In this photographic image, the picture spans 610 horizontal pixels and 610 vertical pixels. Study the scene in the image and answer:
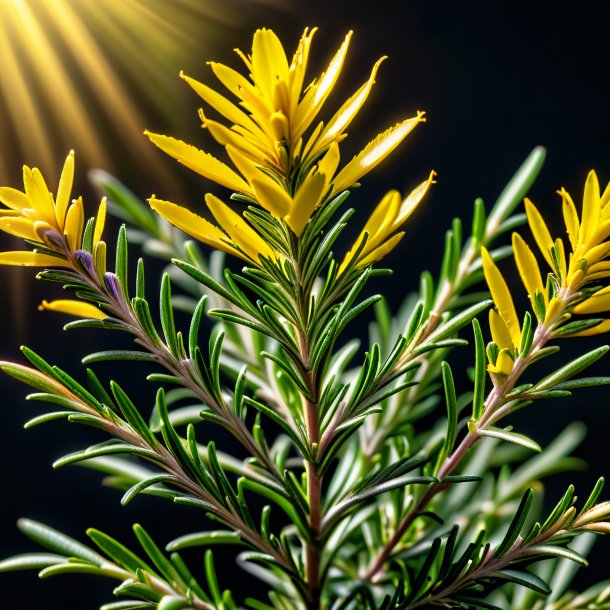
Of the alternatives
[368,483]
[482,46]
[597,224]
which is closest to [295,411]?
[368,483]

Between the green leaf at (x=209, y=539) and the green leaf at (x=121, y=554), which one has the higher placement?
the green leaf at (x=121, y=554)

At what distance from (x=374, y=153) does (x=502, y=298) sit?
103 mm

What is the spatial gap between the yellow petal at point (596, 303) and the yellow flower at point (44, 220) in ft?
0.77

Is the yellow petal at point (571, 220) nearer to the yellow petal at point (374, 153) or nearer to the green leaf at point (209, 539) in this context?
the yellow petal at point (374, 153)

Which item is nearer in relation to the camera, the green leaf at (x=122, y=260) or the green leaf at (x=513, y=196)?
the green leaf at (x=122, y=260)

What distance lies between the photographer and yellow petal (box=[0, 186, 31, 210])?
0.30 metres

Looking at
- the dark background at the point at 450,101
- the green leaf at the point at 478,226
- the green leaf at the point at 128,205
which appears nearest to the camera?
the green leaf at the point at 478,226

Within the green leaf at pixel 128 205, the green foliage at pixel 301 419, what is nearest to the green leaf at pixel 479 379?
the green foliage at pixel 301 419

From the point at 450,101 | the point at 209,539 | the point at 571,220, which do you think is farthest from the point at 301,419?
the point at 450,101

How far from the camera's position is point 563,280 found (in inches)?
12.2

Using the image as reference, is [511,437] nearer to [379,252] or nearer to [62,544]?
[379,252]

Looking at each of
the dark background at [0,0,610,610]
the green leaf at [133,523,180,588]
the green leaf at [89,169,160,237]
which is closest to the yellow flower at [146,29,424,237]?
the green leaf at [133,523,180,588]

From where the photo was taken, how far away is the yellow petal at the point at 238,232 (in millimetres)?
290

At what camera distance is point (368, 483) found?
1.17 feet
